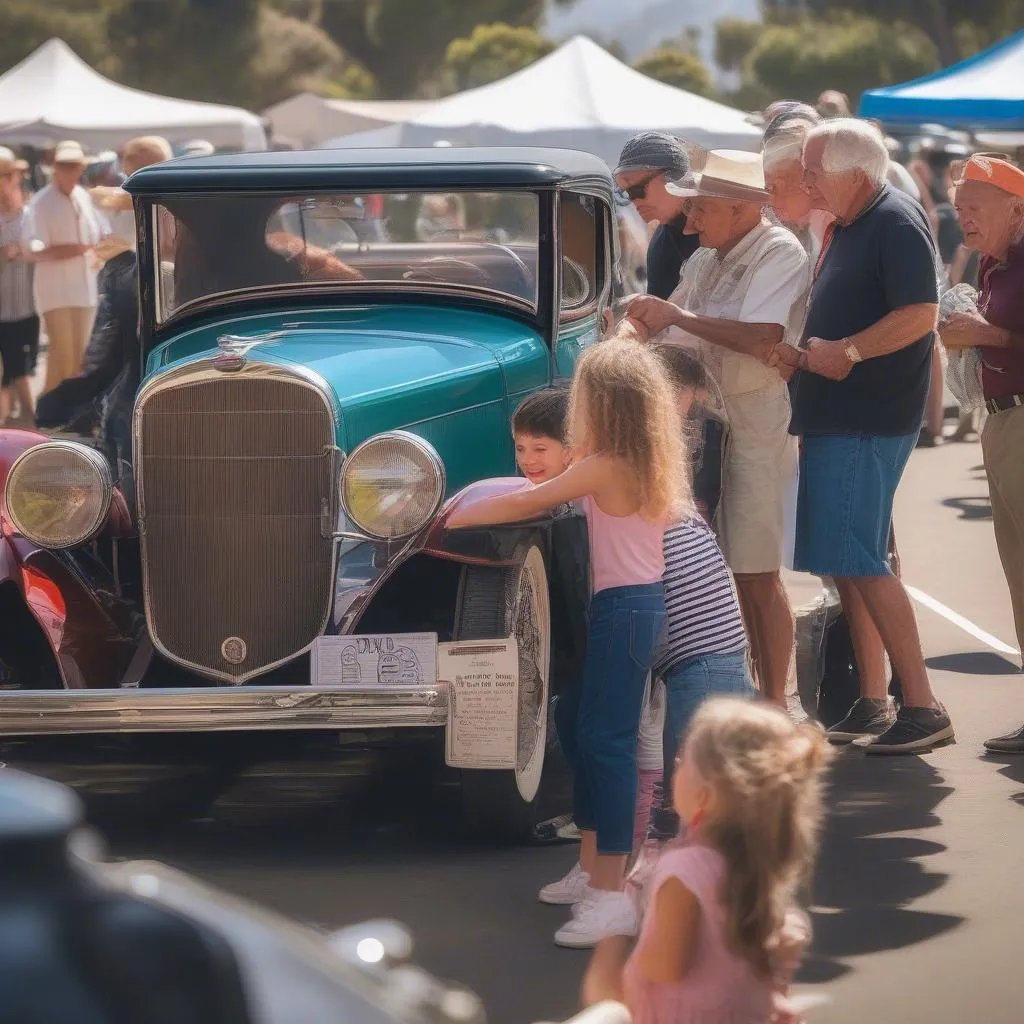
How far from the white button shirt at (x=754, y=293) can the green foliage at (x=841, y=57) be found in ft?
282

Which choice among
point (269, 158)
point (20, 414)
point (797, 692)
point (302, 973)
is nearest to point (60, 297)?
point (20, 414)

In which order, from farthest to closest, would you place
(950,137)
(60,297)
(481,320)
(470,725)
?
(950,137) → (60,297) → (481,320) → (470,725)

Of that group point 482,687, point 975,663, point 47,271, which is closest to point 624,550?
point 482,687

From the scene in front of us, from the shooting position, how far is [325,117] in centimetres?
3378

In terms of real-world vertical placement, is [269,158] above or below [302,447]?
above

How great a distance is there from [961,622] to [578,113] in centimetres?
1226

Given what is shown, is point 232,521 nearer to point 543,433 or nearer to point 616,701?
point 543,433

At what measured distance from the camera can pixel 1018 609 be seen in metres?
6.60

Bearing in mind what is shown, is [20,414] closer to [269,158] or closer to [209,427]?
[269,158]

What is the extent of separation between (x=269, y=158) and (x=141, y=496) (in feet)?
5.46

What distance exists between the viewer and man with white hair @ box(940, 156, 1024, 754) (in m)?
6.36

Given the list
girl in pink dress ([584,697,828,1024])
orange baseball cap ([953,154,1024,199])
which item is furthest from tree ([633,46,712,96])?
girl in pink dress ([584,697,828,1024])

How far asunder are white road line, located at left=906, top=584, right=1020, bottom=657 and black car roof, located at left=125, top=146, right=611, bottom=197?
2.80m

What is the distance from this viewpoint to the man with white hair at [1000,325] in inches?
250
